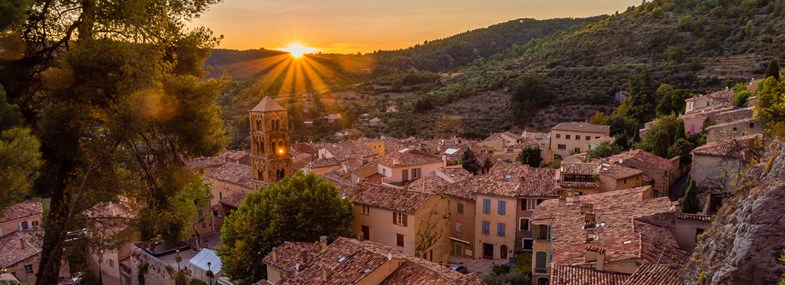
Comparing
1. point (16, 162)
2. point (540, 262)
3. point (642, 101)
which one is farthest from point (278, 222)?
point (642, 101)

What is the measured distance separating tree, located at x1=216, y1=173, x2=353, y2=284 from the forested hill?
3598 inches

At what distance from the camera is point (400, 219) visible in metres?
21.7

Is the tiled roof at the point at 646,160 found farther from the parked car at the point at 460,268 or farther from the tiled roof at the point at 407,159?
the tiled roof at the point at 407,159

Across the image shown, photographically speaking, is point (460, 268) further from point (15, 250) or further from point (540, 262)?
point (15, 250)

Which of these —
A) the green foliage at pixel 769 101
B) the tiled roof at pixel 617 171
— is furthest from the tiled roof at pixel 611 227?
the green foliage at pixel 769 101

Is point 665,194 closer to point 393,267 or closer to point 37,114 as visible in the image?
point 393,267

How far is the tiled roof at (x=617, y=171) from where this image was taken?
75.7 ft

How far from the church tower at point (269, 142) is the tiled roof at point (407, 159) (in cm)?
631

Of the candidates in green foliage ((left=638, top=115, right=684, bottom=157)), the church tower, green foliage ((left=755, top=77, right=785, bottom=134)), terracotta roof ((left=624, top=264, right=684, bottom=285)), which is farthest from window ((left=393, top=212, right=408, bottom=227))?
green foliage ((left=638, top=115, right=684, bottom=157))

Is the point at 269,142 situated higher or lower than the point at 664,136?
lower

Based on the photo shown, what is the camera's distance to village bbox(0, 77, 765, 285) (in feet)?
42.7

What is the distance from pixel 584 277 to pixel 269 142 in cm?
2376

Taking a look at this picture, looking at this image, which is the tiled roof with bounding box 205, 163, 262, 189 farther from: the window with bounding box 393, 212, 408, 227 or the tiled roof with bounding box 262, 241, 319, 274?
the tiled roof with bounding box 262, 241, 319, 274

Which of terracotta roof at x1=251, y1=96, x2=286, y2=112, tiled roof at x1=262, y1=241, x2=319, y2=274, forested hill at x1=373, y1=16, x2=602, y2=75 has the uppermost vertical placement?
forested hill at x1=373, y1=16, x2=602, y2=75
